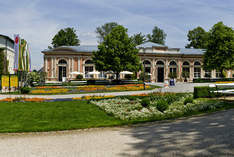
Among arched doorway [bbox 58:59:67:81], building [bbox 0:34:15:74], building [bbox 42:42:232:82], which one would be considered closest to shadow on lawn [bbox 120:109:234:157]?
building [bbox 42:42:232:82]

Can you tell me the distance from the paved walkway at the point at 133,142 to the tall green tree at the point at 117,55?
2862 cm

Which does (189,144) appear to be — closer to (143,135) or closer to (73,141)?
(143,135)

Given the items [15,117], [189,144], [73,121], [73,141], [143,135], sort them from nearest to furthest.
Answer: [189,144], [73,141], [143,135], [73,121], [15,117]

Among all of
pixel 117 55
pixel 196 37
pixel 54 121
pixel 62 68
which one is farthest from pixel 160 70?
pixel 54 121

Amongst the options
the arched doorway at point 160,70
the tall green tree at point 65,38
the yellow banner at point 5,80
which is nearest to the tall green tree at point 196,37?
the arched doorway at point 160,70

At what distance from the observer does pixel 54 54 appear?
49.3 m

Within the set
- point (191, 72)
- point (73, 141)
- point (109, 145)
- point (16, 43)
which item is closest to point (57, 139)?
point (73, 141)

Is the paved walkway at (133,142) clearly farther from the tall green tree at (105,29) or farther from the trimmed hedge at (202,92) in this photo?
the tall green tree at (105,29)

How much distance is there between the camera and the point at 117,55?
3631cm

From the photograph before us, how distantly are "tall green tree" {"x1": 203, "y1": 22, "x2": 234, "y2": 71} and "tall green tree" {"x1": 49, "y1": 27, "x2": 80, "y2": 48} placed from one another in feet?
147

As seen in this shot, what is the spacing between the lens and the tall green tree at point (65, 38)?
7144 centimetres

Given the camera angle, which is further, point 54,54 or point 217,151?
point 54,54

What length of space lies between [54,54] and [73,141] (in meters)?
46.1

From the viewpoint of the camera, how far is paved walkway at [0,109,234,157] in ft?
15.9
